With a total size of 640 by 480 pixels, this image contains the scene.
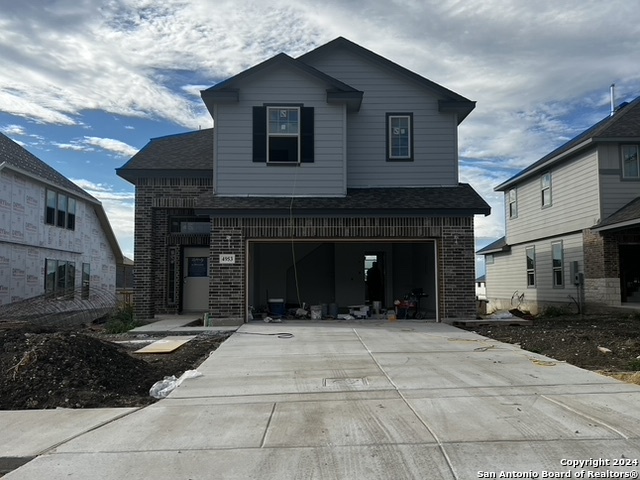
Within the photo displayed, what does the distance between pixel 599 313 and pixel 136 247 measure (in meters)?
14.6

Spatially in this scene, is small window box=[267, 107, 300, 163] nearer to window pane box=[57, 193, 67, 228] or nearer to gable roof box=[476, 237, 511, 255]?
window pane box=[57, 193, 67, 228]

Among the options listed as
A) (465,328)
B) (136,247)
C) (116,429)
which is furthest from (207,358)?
(136,247)

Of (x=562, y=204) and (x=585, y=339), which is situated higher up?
(x=562, y=204)

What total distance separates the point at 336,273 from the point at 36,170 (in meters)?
11.7

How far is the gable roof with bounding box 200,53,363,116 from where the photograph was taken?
1484 cm

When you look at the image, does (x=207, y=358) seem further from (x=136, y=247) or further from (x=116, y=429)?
(x=136, y=247)

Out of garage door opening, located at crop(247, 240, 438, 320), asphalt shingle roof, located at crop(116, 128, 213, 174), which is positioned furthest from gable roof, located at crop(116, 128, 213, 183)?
garage door opening, located at crop(247, 240, 438, 320)

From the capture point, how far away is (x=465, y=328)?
44.8ft

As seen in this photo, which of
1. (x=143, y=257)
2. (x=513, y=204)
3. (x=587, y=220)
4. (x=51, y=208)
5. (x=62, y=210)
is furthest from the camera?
(x=513, y=204)

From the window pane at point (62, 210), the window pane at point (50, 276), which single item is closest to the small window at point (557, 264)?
the window pane at point (50, 276)

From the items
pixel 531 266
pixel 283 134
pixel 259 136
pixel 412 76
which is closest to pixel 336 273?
pixel 283 134

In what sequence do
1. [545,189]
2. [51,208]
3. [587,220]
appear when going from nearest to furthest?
[587,220], [51,208], [545,189]

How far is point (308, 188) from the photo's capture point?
1508 cm

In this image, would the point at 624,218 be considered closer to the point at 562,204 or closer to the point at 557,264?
the point at 562,204
